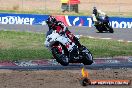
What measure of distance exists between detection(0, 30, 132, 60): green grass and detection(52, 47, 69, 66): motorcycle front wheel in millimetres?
3566

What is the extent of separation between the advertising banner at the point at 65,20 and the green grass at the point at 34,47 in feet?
37.3

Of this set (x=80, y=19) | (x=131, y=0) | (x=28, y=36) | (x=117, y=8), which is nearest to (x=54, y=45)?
(x=28, y=36)

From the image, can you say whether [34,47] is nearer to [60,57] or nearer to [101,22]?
[60,57]

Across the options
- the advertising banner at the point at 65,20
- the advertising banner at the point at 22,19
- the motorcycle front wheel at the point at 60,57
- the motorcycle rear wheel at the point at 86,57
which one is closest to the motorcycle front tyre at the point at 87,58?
the motorcycle rear wheel at the point at 86,57

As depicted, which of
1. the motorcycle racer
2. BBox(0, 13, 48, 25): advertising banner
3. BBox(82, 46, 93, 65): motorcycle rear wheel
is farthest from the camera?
BBox(0, 13, 48, 25): advertising banner

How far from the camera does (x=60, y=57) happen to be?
52.2ft

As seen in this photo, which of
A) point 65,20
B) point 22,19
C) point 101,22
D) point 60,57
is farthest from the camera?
point 22,19

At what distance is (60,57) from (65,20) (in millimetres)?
26223

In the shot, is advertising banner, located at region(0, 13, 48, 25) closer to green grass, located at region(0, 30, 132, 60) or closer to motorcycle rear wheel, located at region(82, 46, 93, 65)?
green grass, located at region(0, 30, 132, 60)

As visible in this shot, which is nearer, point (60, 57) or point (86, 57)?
point (60, 57)

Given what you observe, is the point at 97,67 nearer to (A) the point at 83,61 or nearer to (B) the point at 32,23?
(A) the point at 83,61

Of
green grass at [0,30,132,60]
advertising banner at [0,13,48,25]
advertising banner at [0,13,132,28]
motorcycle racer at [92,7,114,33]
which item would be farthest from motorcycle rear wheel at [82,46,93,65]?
advertising banner at [0,13,48,25]

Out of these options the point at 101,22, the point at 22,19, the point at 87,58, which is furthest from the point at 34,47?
the point at 22,19

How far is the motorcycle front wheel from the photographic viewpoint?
15.8 meters
